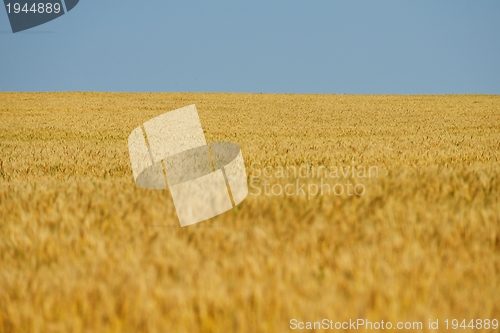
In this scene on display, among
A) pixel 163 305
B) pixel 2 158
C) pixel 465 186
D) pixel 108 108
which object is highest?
pixel 163 305

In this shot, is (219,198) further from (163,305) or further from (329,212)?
(163,305)

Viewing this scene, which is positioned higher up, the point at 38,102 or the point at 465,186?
the point at 465,186

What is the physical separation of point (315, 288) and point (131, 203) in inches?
97.3

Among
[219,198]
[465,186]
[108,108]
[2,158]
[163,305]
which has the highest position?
[163,305]

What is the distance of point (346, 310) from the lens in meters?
2.13

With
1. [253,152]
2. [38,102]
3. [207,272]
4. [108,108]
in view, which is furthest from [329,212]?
[38,102]

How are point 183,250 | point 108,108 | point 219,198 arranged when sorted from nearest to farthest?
1. point 183,250
2. point 219,198
3. point 108,108

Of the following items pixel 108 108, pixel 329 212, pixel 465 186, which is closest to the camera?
pixel 329 212

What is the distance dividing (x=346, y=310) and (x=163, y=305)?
81 cm

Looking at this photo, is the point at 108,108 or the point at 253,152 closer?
the point at 253,152

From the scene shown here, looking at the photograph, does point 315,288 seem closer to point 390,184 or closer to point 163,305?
point 163,305

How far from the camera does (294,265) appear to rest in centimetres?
268

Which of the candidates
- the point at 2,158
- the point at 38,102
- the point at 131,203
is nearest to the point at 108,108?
the point at 38,102

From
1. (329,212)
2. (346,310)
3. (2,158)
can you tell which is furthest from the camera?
(2,158)
